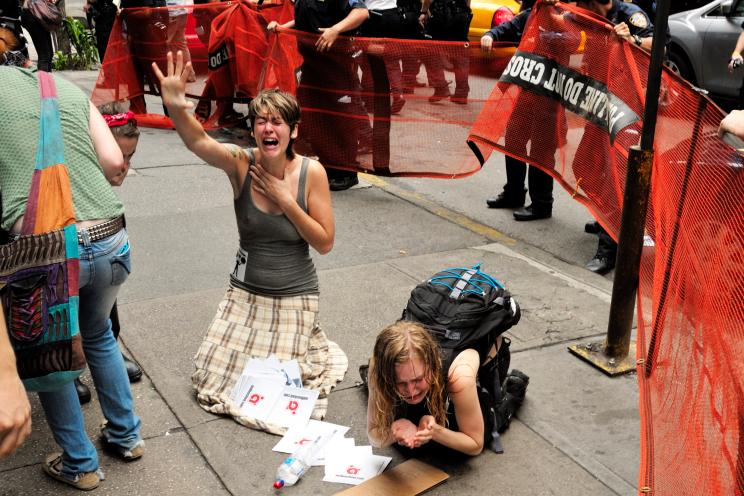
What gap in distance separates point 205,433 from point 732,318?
7.73 ft

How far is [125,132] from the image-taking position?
3.71m

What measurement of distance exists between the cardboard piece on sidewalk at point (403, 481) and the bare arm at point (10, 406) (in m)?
1.75

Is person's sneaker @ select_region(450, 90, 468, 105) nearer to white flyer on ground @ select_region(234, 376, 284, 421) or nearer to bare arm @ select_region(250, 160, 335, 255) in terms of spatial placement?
bare arm @ select_region(250, 160, 335, 255)

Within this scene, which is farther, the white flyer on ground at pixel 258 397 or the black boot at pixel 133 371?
the black boot at pixel 133 371

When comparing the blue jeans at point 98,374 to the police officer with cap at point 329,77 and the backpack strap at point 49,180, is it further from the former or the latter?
the police officer with cap at point 329,77

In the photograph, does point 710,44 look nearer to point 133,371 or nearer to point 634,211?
point 634,211

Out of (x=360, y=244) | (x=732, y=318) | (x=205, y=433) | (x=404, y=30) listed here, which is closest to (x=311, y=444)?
(x=205, y=433)

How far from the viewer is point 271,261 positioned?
418 centimetres

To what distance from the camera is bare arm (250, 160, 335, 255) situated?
13.1ft

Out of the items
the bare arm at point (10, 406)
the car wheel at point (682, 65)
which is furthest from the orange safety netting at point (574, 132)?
the car wheel at point (682, 65)

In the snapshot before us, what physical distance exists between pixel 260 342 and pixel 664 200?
1.99 metres

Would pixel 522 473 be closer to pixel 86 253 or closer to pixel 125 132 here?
pixel 86 253

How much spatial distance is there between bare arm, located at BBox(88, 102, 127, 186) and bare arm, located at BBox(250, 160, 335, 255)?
2.77ft

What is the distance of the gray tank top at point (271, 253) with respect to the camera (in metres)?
4.09
